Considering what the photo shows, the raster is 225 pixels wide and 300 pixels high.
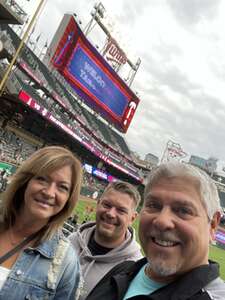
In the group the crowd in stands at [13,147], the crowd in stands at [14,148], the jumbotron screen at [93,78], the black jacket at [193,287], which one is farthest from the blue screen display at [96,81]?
the black jacket at [193,287]

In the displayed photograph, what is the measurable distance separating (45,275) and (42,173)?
727 mm

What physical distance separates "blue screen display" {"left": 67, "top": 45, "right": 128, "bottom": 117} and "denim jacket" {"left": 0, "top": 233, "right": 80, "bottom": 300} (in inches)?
1360

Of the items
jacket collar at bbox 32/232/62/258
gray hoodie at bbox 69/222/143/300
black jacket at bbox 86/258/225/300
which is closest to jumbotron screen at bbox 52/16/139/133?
gray hoodie at bbox 69/222/143/300

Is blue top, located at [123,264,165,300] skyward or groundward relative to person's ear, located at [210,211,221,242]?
groundward

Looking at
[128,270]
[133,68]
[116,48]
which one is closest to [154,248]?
[128,270]

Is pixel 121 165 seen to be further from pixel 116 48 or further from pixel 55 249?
pixel 55 249

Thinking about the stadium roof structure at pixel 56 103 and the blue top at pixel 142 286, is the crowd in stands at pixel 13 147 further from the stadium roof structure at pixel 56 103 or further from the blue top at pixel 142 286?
the blue top at pixel 142 286

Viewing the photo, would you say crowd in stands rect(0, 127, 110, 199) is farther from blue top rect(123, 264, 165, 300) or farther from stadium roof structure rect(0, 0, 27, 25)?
blue top rect(123, 264, 165, 300)

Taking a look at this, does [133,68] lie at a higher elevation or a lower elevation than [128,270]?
higher

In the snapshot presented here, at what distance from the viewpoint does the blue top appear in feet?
5.97

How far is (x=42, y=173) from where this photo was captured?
101 inches

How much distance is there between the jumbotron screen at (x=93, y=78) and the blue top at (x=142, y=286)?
33.2 meters

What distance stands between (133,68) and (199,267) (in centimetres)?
4760

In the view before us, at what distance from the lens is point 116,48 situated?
1725 inches
